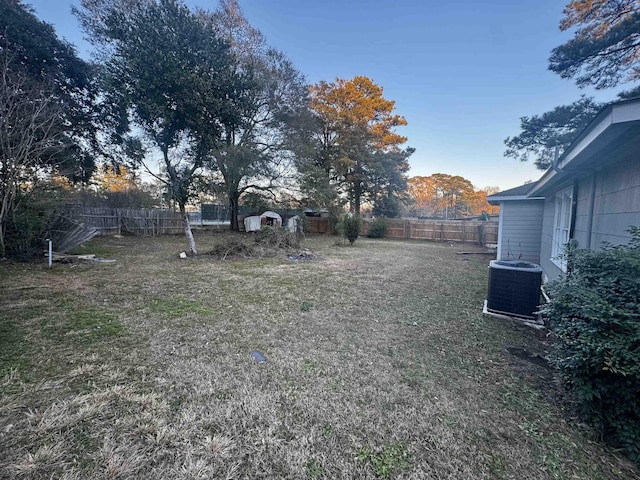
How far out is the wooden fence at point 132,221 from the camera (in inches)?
491

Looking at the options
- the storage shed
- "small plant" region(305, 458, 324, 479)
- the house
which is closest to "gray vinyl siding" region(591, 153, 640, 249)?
the house

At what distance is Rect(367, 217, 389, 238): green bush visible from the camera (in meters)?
17.6

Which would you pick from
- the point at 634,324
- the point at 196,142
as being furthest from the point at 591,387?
the point at 196,142

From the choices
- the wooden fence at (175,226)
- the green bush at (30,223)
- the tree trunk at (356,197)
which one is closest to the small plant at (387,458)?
the green bush at (30,223)

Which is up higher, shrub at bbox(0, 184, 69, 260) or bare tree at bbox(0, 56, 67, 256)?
bare tree at bbox(0, 56, 67, 256)

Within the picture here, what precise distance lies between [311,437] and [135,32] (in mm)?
9840

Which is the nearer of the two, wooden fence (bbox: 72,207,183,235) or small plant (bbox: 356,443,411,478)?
small plant (bbox: 356,443,411,478)

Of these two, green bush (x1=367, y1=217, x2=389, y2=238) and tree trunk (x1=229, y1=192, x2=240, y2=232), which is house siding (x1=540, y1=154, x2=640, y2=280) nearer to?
green bush (x1=367, y1=217, x2=389, y2=238)

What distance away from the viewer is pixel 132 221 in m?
13.8

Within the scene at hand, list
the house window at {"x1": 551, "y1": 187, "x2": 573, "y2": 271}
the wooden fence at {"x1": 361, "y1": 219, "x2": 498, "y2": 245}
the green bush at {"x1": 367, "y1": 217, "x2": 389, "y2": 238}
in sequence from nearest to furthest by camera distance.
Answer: the house window at {"x1": 551, "y1": 187, "x2": 573, "y2": 271}, the wooden fence at {"x1": 361, "y1": 219, "x2": 498, "y2": 245}, the green bush at {"x1": 367, "y1": 217, "x2": 389, "y2": 238}

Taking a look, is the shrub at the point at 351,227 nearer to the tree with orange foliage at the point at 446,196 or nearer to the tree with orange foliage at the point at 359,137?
the tree with orange foliage at the point at 359,137

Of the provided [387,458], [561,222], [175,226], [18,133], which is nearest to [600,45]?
[561,222]

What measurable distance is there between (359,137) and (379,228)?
6.31 m

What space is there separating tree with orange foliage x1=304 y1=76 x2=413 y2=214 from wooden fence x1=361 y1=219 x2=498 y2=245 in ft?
11.3
